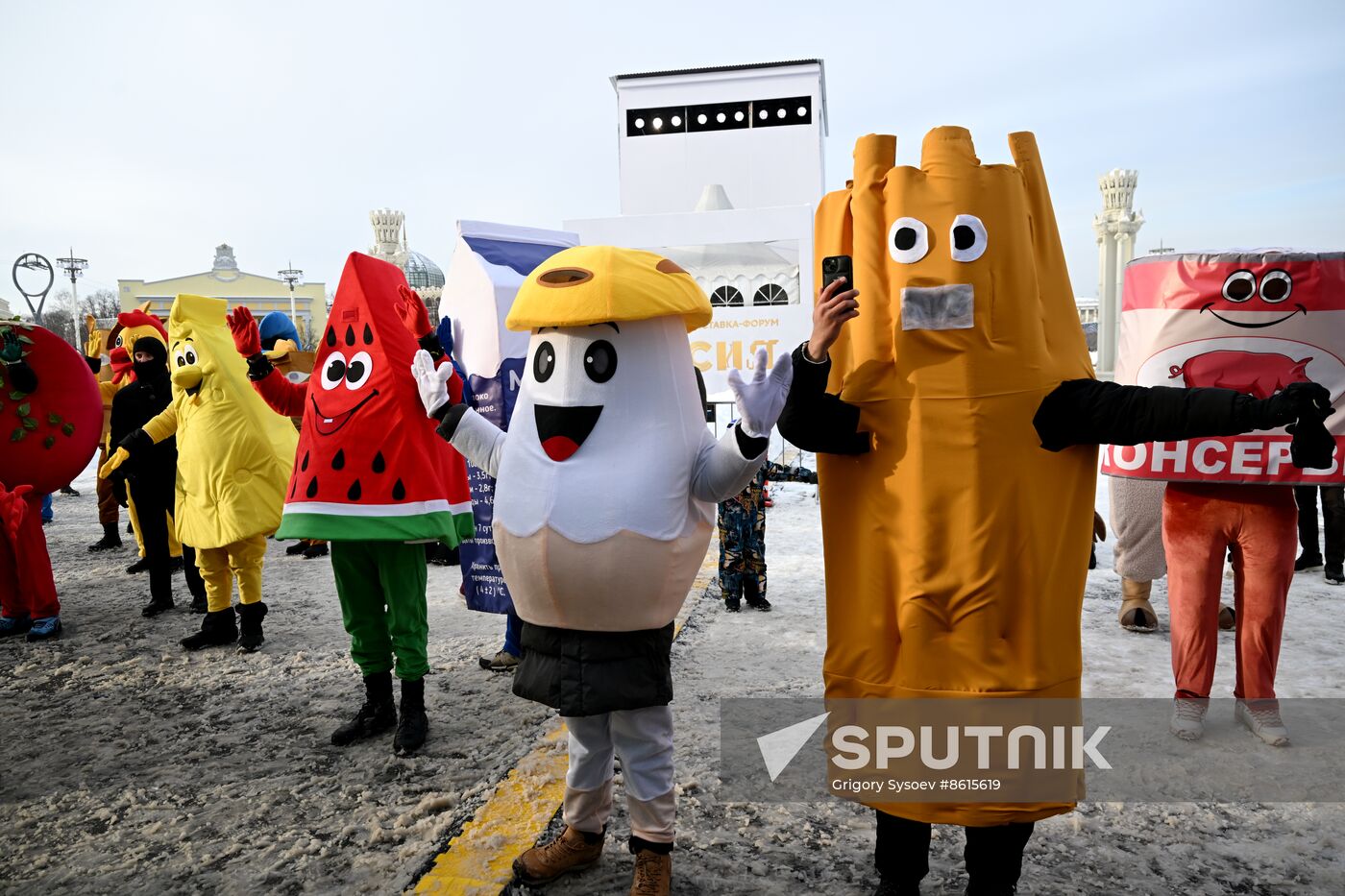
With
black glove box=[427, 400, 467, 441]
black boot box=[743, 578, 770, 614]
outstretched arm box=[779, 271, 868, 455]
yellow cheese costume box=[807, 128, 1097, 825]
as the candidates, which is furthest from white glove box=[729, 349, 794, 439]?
black boot box=[743, 578, 770, 614]

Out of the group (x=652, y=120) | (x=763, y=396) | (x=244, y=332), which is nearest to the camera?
(x=763, y=396)

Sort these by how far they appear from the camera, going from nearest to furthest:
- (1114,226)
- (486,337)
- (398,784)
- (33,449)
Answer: (398,784) < (486,337) < (33,449) < (1114,226)

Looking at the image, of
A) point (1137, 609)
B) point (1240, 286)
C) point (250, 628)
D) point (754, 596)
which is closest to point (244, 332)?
point (250, 628)

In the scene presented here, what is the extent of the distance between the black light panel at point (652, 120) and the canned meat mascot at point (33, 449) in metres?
13.9

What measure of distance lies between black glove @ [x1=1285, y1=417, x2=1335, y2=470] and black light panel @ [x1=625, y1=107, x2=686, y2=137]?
671 inches

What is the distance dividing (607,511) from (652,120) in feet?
55.7

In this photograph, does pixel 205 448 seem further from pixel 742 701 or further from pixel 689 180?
pixel 689 180

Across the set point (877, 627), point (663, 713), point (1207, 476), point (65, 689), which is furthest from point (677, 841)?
point (65, 689)

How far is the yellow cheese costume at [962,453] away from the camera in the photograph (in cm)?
223

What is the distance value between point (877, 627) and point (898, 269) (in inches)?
38.7

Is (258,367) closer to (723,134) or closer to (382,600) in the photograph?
(382,600)

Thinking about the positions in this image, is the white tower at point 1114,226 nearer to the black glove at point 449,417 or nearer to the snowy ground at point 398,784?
the snowy ground at point 398,784

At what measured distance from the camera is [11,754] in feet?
12.1

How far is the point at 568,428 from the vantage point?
2479 millimetres
